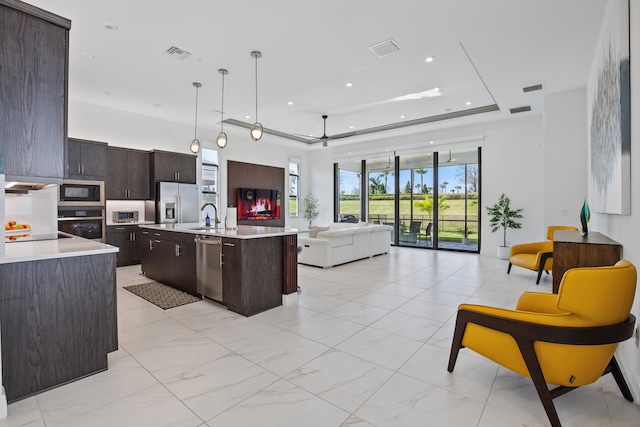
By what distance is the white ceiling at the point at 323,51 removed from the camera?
3.30 m

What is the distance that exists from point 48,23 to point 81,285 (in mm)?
1798

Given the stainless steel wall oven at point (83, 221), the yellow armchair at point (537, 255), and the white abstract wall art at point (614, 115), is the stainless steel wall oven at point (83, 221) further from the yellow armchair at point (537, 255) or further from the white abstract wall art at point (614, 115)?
the yellow armchair at point (537, 255)

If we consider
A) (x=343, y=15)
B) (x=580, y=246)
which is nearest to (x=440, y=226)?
(x=580, y=246)

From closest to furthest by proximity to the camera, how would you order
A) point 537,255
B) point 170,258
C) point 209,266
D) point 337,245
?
1. point 209,266
2. point 170,258
3. point 537,255
4. point 337,245

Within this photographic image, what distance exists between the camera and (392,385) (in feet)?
7.26

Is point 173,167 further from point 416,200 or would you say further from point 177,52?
point 416,200

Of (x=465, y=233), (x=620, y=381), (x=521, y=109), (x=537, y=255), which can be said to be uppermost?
(x=521, y=109)

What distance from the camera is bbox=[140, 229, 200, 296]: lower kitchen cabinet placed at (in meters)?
4.42

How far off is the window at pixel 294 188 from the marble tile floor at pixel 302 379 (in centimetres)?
720

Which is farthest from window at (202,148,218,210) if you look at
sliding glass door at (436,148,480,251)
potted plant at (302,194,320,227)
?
sliding glass door at (436,148,480,251)

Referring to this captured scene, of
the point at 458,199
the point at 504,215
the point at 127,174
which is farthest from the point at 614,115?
the point at 127,174

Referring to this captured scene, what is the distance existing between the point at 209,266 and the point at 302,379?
7.41 feet

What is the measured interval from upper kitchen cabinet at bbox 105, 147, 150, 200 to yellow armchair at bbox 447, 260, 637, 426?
6903 millimetres

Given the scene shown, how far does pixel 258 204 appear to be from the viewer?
9.56 m
